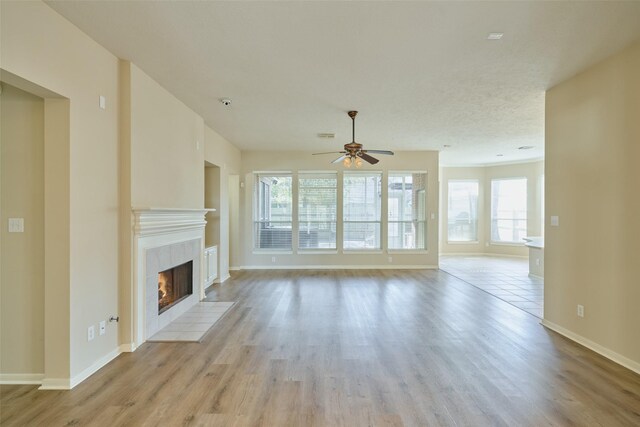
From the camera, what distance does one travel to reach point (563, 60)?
2.96 m

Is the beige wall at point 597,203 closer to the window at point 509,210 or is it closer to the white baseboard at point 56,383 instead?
the white baseboard at point 56,383

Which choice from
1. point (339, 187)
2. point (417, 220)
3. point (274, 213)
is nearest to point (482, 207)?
point (417, 220)

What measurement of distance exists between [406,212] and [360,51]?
18.0 feet

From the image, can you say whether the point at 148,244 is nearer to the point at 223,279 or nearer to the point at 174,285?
the point at 174,285

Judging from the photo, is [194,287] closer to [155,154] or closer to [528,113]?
[155,154]

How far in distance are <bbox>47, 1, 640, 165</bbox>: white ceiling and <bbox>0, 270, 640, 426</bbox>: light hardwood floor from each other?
286cm

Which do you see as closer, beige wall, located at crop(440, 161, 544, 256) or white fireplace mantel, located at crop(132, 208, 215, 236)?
white fireplace mantel, located at crop(132, 208, 215, 236)

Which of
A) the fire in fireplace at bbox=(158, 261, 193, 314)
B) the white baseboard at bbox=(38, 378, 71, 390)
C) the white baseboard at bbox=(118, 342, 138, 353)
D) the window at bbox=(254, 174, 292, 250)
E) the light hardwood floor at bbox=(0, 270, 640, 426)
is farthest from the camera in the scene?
the window at bbox=(254, 174, 292, 250)

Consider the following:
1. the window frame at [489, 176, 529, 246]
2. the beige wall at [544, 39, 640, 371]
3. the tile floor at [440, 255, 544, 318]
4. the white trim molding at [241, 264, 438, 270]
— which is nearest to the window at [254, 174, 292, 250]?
the white trim molding at [241, 264, 438, 270]

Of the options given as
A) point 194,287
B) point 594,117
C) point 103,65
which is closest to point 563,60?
point 594,117

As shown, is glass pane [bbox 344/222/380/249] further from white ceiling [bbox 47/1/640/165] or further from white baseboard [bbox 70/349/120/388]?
white baseboard [bbox 70/349/120/388]

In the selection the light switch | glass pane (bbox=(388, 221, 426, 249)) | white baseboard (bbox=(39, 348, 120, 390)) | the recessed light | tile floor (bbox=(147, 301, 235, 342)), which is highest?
the recessed light

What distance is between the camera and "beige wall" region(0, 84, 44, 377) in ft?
7.94

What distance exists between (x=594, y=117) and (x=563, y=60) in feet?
2.25
